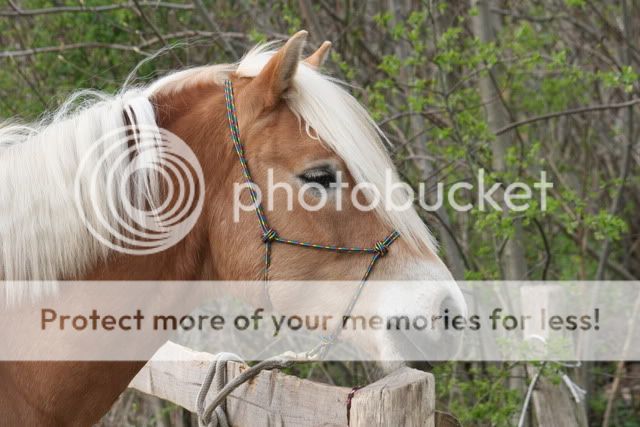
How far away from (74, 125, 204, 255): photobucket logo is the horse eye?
12.2 inches

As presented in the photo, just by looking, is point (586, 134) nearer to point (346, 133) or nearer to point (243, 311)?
point (243, 311)

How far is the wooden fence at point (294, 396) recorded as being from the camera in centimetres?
175

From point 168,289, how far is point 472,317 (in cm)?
224

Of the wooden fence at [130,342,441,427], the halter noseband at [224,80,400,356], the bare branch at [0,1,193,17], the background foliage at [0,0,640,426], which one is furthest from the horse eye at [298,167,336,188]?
the bare branch at [0,1,193,17]

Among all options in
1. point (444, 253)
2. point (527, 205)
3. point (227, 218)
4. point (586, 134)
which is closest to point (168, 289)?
point (227, 218)

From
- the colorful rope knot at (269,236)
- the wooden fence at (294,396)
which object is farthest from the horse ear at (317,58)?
the wooden fence at (294,396)

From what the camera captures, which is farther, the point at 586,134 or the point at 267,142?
the point at 586,134

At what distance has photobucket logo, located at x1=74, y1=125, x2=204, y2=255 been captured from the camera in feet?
6.90

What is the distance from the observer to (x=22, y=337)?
2135mm

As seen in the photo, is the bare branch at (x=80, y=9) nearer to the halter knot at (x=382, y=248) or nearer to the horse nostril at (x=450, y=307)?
the halter knot at (x=382, y=248)

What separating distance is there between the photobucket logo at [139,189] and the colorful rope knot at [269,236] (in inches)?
8.3

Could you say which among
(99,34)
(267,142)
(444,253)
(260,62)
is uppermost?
(99,34)

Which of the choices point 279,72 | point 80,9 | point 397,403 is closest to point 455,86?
point 279,72

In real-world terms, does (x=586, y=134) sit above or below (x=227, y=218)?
above
